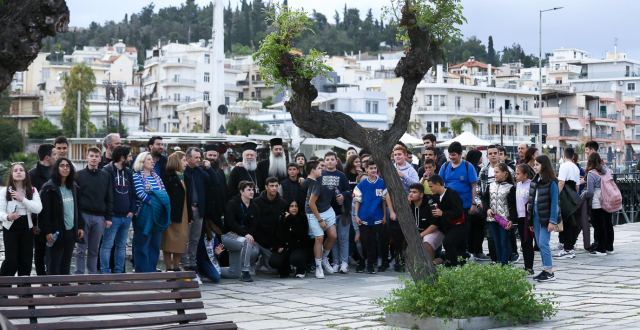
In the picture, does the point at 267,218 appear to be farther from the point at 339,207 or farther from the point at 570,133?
the point at 570,133

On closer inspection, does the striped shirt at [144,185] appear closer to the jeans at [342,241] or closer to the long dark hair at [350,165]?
the jeans at [342,241]

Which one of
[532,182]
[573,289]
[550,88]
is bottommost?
[573,289]

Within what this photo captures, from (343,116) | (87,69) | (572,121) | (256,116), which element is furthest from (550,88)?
(343,116)

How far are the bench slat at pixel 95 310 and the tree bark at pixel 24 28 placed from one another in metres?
1.89

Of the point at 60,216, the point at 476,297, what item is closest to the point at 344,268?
the point at 60,216

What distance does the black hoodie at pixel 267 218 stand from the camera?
15.0m

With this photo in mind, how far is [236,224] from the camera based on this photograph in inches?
579

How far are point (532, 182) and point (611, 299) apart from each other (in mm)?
2719

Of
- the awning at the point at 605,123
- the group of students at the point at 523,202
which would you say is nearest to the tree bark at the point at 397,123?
the group of students at the point at 523,202

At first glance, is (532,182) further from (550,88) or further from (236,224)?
(550,88)

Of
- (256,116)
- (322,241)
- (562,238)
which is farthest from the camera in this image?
(256,116)

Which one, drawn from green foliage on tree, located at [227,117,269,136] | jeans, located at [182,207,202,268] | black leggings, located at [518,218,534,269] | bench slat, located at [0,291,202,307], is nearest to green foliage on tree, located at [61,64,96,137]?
green foliage on tree, located at [227,117,269,136]

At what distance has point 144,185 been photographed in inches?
539

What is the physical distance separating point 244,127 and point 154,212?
7581 cm
